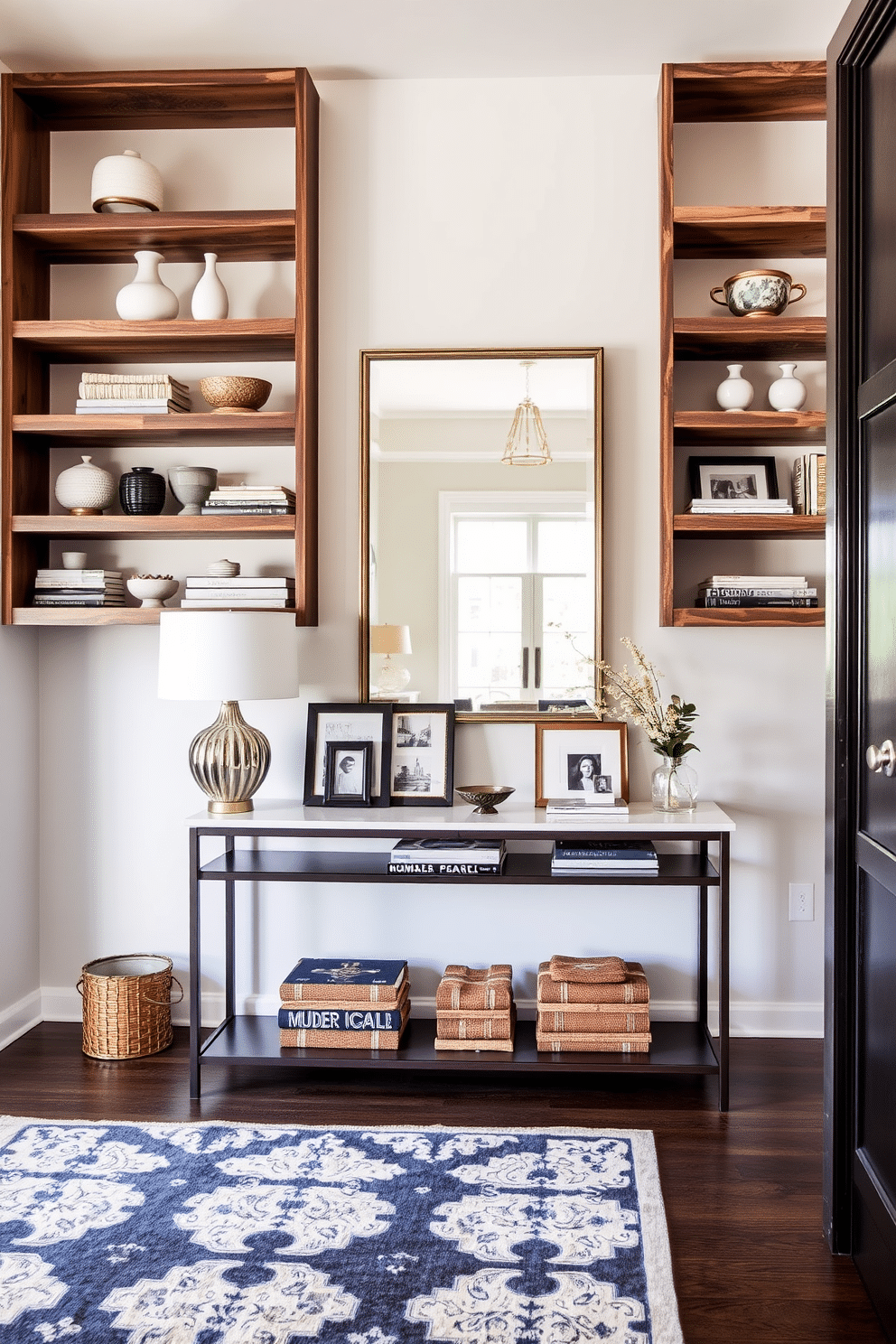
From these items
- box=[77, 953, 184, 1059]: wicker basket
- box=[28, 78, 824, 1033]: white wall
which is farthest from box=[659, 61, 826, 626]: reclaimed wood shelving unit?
box=[77, 953, 184, 1059]: wicker basket

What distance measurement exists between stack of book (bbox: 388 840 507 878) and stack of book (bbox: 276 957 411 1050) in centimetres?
34

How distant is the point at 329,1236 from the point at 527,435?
2139 millimetres

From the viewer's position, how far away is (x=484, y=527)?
3156 millimetres

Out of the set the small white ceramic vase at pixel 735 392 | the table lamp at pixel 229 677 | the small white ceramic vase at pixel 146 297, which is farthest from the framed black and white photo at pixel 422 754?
the small white ceramic vase at pixel 146 297

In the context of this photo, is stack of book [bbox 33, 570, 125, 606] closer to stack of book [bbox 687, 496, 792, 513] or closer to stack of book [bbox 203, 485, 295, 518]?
stack of book [bbox 203, 485, 295, 518]

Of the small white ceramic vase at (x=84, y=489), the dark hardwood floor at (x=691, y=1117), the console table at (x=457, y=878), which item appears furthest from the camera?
the small white ceramic vase at (x=84, y=489)

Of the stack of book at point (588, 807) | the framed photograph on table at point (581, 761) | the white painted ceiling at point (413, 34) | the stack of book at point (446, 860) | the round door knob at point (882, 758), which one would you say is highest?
the white painted ceiling at point (413, 34)

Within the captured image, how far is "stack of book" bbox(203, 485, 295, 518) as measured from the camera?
10.1 ft

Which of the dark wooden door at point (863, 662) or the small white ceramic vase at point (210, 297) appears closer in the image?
the dark wooden door at point (863, 662)

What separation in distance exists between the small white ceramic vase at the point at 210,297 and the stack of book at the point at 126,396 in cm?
21

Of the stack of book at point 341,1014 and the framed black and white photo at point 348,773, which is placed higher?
the framed black and white photo at point 348,773

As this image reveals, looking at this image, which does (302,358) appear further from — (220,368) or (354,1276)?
(354,1276)

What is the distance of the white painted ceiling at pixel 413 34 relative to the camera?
2799 mm

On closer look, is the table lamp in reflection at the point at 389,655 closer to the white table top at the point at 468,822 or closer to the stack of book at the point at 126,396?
the white table top at the point at 468,822
